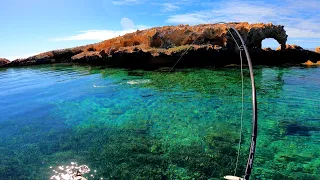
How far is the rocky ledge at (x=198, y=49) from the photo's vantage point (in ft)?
130

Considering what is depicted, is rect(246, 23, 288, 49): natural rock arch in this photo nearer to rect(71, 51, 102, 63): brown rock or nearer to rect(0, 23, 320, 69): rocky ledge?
rect(0, 23, 320, 69): rocky ledge

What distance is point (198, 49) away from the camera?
127ft

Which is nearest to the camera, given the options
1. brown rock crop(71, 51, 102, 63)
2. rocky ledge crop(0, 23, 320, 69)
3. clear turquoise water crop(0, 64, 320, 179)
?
clear turquoise water crop(0, 64, 320, 179)

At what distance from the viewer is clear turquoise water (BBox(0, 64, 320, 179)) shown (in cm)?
998

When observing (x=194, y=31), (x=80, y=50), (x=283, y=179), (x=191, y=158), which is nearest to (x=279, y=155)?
(x=283, y=179)

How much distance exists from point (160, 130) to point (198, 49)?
2698 centimetres

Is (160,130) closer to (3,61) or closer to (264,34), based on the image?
(264,34)

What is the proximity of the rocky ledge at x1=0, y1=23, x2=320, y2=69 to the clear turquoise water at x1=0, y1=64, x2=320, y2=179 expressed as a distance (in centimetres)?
1340

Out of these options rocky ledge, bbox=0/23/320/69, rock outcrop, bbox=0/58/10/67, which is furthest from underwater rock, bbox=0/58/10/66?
rocky ledge, bbox=0/23/320/69

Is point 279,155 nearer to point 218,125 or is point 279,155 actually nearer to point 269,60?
point 218,125

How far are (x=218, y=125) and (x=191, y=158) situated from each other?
14.8ft

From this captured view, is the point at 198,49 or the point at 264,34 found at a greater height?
the point at 264,34

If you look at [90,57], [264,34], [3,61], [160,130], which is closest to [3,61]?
[3,61]

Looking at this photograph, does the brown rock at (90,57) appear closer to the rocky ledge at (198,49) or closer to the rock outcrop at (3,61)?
the rocky ledge at (198,49)
